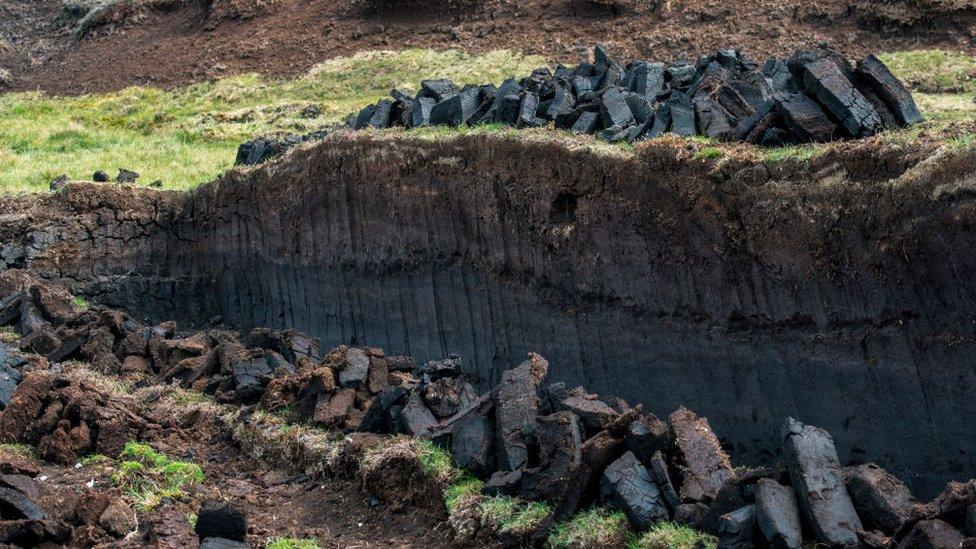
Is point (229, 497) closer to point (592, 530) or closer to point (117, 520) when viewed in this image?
point (117, 520)

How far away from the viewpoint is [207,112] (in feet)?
96.6

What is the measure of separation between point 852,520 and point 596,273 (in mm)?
6649

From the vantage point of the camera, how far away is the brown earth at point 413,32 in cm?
2433

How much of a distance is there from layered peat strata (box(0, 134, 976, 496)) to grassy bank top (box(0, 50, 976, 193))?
379cm

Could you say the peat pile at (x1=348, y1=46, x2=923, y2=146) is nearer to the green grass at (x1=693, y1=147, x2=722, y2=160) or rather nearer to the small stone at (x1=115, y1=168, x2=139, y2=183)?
the green grass at (x1=693, y1=147, x2=722, y2=160)

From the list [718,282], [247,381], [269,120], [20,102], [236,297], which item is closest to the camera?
[718,282]

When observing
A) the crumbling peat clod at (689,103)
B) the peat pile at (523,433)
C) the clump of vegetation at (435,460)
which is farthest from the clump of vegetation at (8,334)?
the clump of vegetation at (435,460)

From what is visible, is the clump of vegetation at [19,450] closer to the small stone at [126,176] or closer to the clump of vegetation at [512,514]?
the clump of vegetation at [512,514]

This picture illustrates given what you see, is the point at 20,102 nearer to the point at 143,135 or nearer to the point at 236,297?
the point at 143,135

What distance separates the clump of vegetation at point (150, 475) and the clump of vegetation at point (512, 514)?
283cm

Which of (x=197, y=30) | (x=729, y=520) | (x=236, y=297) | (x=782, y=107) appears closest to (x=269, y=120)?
(x=236, y=297)

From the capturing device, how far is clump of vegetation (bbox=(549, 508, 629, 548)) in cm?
793

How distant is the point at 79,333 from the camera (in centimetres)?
1547

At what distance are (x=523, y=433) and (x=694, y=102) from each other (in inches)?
256
